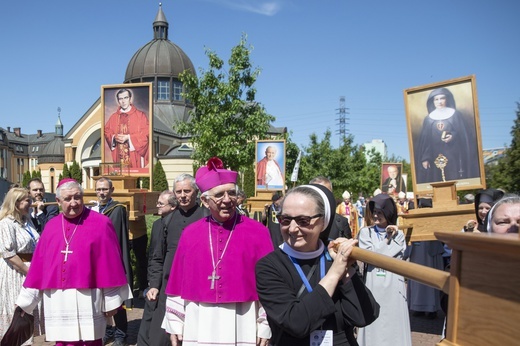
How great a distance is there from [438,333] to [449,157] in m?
3.16

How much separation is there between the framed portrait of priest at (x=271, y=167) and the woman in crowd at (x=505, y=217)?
11.7 meters

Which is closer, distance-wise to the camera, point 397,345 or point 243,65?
point 397,345

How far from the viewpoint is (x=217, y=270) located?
385cm

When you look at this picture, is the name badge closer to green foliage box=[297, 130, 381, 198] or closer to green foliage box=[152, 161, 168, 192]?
green foliage box=[297, 130, 381, 198]

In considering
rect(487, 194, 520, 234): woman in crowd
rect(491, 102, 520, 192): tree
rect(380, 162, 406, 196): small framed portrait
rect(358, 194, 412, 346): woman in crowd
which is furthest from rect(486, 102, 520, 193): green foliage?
rect(487, 194, 520, 234): woman in crowd

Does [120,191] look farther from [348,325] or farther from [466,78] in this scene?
[348,325]

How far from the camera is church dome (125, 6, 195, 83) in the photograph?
182ft

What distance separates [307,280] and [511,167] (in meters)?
17.1

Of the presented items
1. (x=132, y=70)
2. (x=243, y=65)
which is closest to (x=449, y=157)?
(x=243, y=65)

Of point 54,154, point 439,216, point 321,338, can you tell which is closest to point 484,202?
point 439,216

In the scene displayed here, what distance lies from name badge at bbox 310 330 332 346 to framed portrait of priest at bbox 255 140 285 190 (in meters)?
12.3

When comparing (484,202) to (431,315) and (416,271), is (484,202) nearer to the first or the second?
(416,271)

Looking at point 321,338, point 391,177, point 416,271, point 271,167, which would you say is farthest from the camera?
point 391,177

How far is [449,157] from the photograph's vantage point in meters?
6.31
